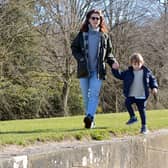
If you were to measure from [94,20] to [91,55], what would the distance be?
558 mm

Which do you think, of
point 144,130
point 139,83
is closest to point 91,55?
point 139,83

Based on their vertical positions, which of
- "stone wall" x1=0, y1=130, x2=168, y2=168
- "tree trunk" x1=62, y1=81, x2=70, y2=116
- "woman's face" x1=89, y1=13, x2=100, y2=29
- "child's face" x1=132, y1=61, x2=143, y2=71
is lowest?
"stone wall" x1=0, y1=130, x2=168, y2=168

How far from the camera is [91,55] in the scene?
7898 millimetres

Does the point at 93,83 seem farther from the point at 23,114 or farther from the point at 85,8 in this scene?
the point at 85,8

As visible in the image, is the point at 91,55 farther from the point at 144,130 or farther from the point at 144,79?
the point at 144,130

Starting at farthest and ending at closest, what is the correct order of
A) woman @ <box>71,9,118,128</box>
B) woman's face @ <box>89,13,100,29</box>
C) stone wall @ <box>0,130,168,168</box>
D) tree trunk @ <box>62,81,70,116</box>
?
tree trunk @ <box>62,81,70,116</box> < woman @ <box>71,9,118,128</box> < woman's face @ <box>89,13,100,29</box> < stone wall @ <box>0,130,168,168</box>

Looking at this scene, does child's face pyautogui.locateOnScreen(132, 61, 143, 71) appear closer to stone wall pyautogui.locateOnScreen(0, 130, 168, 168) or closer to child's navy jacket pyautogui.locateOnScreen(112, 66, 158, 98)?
child's navy jacket pyautogui.locateOnScreen(112, 66, 158, 98)

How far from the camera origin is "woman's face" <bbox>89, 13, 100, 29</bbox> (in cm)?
772

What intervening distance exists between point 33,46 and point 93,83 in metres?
15.5

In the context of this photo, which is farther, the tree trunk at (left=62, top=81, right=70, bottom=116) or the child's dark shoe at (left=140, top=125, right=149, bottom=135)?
the tree trunk at (left=62, top=81, right=70, bottom=116)

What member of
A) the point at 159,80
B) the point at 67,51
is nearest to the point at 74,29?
the point at 67,51

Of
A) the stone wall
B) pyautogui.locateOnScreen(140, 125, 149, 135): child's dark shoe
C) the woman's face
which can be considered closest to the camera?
the stone wall

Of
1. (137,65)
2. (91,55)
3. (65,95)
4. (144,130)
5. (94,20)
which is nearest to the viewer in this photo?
(94,20)

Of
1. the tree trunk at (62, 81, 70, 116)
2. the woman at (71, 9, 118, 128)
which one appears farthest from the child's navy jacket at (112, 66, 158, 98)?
the tree trunk at (62, 81, 70, 116)
